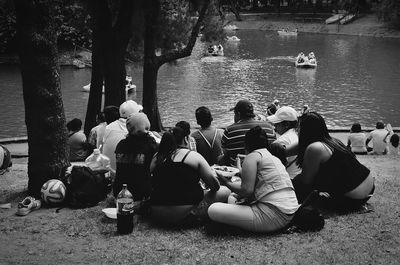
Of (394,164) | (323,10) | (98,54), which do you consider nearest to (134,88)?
(98,54)

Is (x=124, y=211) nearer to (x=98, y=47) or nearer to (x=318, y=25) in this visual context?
(x=98, y=47)

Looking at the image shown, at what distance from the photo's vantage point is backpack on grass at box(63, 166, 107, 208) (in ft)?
22.3

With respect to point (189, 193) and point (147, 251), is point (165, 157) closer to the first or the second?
point (189, 193)

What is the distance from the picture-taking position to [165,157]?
19.1 feet

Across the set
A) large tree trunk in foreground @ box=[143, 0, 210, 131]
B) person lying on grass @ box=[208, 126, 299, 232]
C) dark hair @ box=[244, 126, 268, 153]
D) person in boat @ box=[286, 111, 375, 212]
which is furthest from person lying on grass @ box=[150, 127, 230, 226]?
large tree trunk in foreground @ box=[143, 0, 210, 131]

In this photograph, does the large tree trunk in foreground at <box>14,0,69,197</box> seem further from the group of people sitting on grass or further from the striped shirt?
the striped shirt

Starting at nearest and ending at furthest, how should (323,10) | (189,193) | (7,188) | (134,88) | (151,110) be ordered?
(189,193) < (7,188) < (151,110) < (134,88) < (323,10)

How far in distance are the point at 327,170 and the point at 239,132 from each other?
Result: 157 cm

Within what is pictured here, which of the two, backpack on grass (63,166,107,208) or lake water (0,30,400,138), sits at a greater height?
backpack on grass (63,166,107,208)

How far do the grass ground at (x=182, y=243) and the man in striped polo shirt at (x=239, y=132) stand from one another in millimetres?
1641

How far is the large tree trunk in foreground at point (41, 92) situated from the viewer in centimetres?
699

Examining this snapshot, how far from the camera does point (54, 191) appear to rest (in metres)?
6.84

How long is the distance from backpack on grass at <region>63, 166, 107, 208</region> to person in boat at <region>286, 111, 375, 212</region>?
2.50 metres

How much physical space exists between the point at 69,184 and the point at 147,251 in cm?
194
